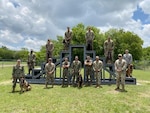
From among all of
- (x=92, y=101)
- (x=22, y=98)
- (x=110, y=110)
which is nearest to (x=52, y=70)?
(x=22, y=98)

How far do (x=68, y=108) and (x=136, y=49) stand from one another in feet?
177

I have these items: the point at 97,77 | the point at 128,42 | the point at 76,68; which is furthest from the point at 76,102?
the point at 128,42

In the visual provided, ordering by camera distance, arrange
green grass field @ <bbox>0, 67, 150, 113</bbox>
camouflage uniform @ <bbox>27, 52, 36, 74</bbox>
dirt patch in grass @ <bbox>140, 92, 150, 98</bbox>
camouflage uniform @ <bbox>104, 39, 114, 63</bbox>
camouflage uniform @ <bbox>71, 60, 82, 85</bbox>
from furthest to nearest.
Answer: camouflage uniform @ <bbox>27, 52, 36, 74</bbox>
camouflage uniform @ <bbox>104, 39, 114, 63</bbox>
camouflage uniform @ <bbox>71, 60, 82, 85</bbox>
dirt patch in grass @ <bbox>140, 92, 150, 98</bbox>
green grass field @ <bbox>0, 67, 150, 113</bbox>

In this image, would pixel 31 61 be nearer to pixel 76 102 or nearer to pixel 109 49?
pixel 109 49

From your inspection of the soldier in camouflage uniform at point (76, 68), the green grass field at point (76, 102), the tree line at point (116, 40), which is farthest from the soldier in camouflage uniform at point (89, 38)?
the tree line at point (116, 40)

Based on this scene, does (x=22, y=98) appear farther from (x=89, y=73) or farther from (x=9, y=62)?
(x=9, y=62)

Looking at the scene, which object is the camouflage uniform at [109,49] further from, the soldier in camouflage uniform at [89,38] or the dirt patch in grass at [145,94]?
the dirt patch in grass at [145,94]

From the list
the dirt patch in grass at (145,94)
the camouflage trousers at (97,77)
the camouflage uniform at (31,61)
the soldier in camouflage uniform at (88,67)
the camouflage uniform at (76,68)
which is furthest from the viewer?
the camouflage uniform at (31,61)

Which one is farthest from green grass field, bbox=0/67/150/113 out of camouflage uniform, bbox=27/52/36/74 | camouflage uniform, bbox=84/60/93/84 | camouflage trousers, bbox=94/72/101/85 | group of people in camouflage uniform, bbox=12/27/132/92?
camouflage uniform, bbox=27/52/36/74

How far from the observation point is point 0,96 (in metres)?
10.9

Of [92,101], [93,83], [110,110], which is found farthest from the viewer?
[93,83]

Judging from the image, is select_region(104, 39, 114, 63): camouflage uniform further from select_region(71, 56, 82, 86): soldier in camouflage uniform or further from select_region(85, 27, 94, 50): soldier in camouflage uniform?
select_region(71, 56, 82, 86): soldier in camouflage uniform

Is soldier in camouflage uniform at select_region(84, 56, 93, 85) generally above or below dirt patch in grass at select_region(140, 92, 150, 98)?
above

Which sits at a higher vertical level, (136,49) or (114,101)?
(136,49)
